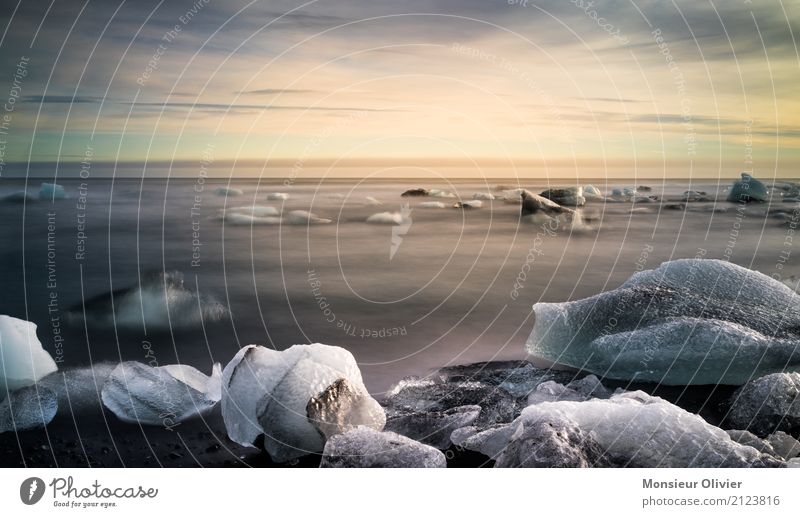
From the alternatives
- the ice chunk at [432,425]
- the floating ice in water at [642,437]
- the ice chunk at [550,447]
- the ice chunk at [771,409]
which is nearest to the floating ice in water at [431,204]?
the ice chunk at [432,425]

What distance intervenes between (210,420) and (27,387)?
1254 mm

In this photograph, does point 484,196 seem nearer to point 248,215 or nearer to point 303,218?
point 303,218

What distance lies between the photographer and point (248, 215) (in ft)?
25.1

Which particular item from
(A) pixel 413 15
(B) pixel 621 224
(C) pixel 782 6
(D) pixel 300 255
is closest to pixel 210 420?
(D) pixel 300 255

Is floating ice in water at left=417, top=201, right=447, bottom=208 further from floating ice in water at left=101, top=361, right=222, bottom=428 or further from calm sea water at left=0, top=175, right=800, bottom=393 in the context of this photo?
floating ice in water at left=101, top=361, right=222, bottom=428

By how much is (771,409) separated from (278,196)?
434 cm

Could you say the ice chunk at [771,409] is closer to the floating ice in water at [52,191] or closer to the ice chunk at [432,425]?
the ice chunk at [432,425]

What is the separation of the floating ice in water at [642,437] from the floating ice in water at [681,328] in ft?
2.57

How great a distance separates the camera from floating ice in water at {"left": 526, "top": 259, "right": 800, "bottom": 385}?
5.87 m

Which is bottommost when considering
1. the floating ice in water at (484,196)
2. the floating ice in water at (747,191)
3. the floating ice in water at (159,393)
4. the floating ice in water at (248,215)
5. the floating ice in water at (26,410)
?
the floating ice in water at (26,410)

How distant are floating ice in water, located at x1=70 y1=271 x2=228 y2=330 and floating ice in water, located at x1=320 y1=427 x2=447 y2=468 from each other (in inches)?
86.4

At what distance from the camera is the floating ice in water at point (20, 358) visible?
18.8 ft

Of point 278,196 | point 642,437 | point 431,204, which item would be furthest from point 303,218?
point 642,437

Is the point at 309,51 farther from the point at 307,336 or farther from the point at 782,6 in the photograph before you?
the point at 782,6
